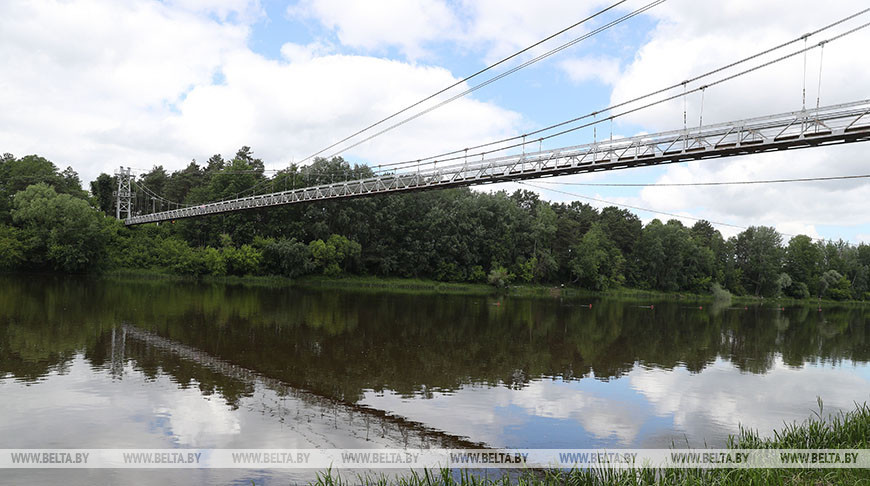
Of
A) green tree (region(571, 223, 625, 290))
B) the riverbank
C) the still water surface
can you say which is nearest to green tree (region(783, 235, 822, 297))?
the riverbank

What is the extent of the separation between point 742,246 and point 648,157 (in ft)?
285

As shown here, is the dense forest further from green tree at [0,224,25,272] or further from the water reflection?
the water reflection

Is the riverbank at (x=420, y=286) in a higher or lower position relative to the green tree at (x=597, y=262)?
lower

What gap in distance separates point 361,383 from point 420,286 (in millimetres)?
48638

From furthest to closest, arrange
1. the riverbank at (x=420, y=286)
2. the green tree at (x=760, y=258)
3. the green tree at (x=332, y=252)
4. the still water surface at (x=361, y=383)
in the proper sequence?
the green tree at (x=760, y=258) → the green tree at (x=332, y=252) → the riverbank at (x=420, y=286) → the still water surface at (x=361, y=383)

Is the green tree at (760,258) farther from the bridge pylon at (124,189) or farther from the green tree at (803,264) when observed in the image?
the bridge pylon at (124,189)

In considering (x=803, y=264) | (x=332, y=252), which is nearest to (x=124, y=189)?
(x=332, y=252)

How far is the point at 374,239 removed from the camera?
6494 cm

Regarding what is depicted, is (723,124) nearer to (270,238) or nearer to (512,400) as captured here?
(512,400)

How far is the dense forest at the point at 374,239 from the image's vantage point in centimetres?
5319

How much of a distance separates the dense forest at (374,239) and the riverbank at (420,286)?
122 cm

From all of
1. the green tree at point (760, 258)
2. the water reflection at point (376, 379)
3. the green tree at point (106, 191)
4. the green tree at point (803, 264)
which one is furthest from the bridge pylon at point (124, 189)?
the green tree at point (803, 264)

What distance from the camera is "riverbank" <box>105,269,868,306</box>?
55.1 metres

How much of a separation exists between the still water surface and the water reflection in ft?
0.22
